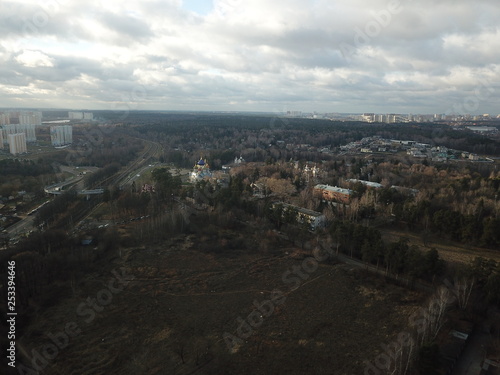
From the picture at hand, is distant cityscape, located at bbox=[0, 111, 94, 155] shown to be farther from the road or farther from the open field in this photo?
the open field

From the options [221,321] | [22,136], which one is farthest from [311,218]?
[22,136]

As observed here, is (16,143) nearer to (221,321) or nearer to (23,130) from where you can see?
(23,130)

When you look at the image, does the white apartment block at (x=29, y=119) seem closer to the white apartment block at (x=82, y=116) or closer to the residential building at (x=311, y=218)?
the white apartment block at (x=82, y=116)

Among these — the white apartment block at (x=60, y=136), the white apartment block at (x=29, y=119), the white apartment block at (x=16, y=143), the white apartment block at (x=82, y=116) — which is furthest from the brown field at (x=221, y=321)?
the white apartment block at (x=82, y=116)

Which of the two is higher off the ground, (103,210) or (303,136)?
(303,136)

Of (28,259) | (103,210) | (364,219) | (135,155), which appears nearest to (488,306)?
(364,219)

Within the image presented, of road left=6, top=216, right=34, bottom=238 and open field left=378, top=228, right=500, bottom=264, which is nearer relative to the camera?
open field left=378, top=228, right=500, bottom=264

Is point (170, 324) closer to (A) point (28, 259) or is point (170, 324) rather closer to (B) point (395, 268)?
(A) point (28, 259)

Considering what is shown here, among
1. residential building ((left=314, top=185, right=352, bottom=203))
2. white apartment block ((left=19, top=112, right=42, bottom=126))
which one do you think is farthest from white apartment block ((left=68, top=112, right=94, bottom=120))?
residential building ((left=314, top=185, right=352, bottom=203))
